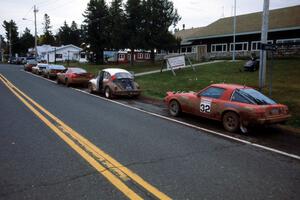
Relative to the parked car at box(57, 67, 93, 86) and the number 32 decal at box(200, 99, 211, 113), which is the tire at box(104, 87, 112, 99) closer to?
the parked car at box(57, 67, 93, 86)

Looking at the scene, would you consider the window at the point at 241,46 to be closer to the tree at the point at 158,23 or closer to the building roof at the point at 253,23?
the building roof at the point at 253,23

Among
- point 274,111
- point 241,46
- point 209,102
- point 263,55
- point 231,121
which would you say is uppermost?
point 241,46

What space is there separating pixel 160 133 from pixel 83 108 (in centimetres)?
518

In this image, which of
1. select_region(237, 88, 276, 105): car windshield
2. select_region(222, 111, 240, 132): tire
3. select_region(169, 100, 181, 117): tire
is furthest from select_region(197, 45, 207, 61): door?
select_region(222, 111, 240, 132): tire

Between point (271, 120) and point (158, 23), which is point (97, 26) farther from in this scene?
point (271, 120)

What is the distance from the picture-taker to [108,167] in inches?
235

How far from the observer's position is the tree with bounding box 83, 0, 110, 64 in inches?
2229

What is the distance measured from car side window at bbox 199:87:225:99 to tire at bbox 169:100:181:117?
1207 millimetres

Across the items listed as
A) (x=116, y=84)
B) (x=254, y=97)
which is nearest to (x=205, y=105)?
(x=254, y=97)

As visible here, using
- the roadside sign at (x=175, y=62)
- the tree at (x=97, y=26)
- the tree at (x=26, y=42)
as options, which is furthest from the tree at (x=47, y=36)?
the roadside sign at (x=175, y=62)

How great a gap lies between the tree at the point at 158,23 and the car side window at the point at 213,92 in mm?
29216

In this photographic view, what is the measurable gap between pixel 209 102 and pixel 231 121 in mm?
1036

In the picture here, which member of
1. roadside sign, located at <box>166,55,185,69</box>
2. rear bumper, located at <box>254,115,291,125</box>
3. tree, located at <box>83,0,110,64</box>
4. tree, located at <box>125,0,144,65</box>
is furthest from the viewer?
tree, located at <box>83,0,110,64</box>

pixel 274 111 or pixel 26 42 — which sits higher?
pixel 26 42
